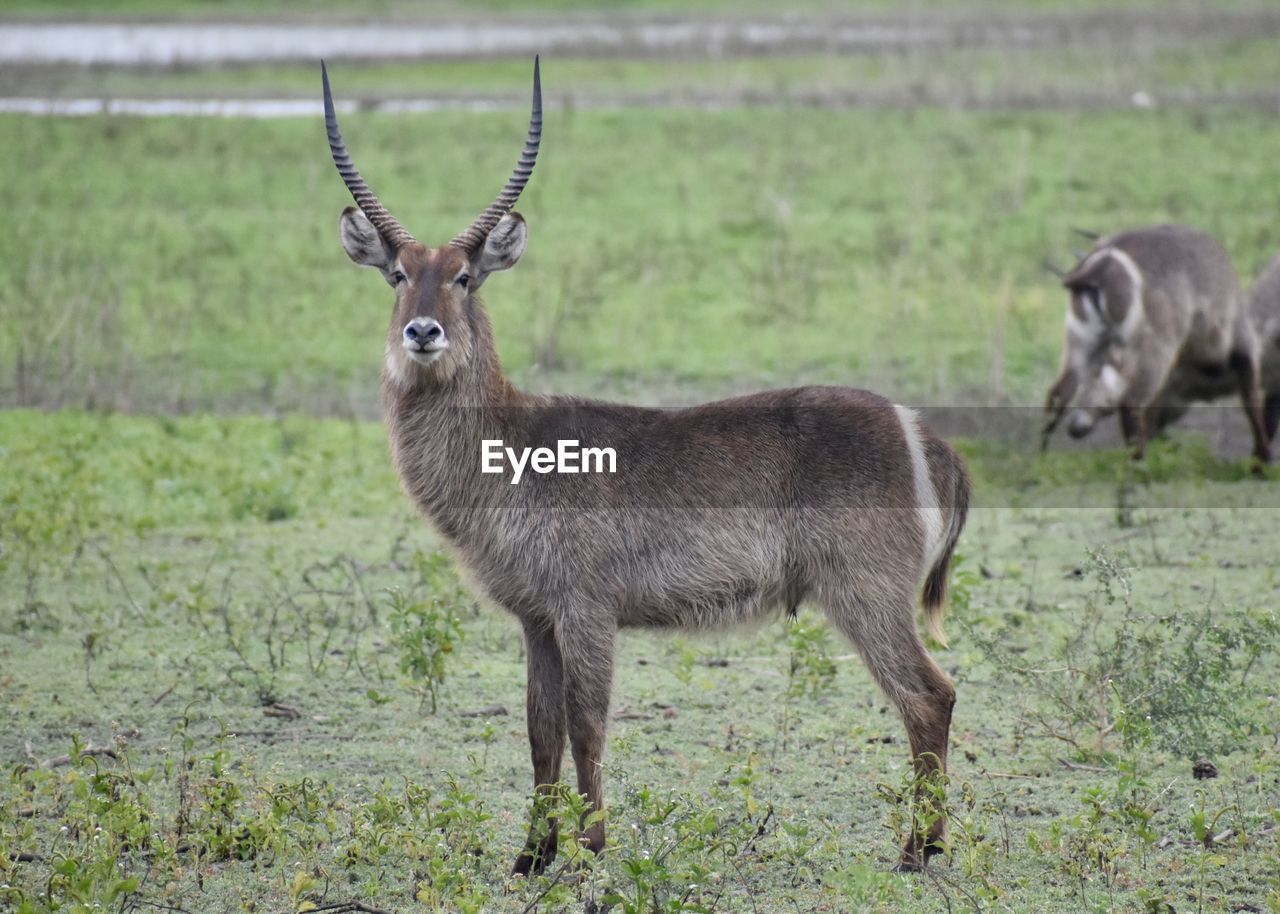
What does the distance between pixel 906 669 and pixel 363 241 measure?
2.03 metres

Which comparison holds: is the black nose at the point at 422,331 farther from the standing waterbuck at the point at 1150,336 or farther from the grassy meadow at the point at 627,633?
the standing waterbuck at the point at 1150,336

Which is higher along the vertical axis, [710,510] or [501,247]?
[501,247]

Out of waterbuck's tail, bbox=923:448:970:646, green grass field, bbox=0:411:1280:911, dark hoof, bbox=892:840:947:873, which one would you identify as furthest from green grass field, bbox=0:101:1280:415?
dark hoof, bbox=892:840:947:873

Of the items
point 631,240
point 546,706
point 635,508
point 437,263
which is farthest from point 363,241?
point 631,240

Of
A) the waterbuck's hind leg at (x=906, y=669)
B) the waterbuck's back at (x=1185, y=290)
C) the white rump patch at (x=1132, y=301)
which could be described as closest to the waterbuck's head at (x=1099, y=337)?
the white rump patch at (x=1132, y=301)

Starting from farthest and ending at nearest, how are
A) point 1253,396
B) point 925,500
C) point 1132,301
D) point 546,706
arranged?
point 1253,396
point 1132,301
point 925,500
point 546,706

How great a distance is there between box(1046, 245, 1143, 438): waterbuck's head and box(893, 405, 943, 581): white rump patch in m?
5.30

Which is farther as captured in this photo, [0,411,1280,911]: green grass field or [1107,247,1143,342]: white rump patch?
[1107,247,1143,342]: white rump patch

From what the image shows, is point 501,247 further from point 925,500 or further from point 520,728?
point 520,728


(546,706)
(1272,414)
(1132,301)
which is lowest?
(546,706)

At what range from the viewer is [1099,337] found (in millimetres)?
10273

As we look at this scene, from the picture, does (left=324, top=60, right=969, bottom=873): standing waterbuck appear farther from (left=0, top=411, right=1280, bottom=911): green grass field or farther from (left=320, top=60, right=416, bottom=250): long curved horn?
(left=0, top=411, right=1280, bottom=911): green grass field

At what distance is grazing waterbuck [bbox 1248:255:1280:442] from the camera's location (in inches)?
434

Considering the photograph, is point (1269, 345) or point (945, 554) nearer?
point (945, 554)
